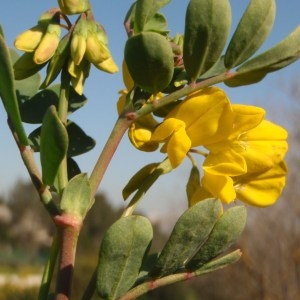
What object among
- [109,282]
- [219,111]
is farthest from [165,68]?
[109,282]

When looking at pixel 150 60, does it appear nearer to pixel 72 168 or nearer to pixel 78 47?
pixel 78 47

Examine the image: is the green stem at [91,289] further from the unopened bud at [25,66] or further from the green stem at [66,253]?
the unopened bud at [25,66]

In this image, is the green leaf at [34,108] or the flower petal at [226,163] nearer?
the flower petal at [226,163]

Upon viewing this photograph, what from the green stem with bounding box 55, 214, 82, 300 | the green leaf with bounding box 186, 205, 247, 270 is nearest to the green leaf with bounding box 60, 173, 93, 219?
the green stem with bounding box 55, 214, 82, 300

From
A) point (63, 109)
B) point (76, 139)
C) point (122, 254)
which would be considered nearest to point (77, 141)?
point (76, 139)

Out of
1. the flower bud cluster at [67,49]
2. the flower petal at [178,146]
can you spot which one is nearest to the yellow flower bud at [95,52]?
the flower bud cluster at [67,49]
